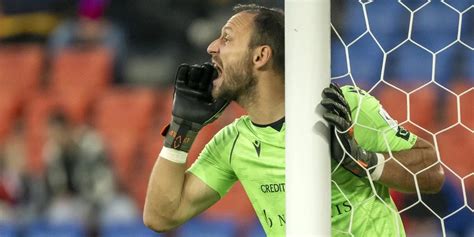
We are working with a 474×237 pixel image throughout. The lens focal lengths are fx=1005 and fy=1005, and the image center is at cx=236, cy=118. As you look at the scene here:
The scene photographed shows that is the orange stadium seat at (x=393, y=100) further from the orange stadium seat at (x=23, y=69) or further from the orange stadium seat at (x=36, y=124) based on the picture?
the orange stadium seat at (x=23, y=69)

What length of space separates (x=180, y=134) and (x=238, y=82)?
20cm

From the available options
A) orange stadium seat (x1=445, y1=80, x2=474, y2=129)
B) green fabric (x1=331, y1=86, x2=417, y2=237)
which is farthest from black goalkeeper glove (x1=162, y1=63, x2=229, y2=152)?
orange stadium seat (x1=445, y1=80, x2=474, y2=129)

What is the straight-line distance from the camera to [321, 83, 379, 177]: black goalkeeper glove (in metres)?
1.86

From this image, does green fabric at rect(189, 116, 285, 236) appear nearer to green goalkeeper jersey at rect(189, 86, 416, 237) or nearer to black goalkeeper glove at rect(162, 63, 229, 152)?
green goalkeeper jersey at rect(189, 86, 416, 237)

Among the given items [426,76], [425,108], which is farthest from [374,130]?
[426,76]

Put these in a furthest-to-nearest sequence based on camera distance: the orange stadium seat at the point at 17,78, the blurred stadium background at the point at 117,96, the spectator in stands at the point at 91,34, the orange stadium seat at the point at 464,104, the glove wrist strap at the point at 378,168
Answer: the orange stadium seat at the point at 17,78, the spectator in stands at the point at 91,34, the blurred stadium background at the point at 117,96, the orange stadium seat at the point at 464,104, the glove wrist strap at the point at 378,168

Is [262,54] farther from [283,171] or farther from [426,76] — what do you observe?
[426,76]

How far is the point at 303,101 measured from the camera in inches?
73.1

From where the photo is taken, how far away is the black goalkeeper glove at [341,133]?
6.10 feet

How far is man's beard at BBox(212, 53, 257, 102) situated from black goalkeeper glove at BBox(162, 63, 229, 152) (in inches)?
1.3

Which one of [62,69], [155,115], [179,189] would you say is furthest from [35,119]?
[179,189]

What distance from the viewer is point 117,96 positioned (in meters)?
6.63

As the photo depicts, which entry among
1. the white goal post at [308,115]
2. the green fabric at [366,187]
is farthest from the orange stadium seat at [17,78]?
the white goal post at [308,115]

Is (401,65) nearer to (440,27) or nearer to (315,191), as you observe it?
(440,27)
